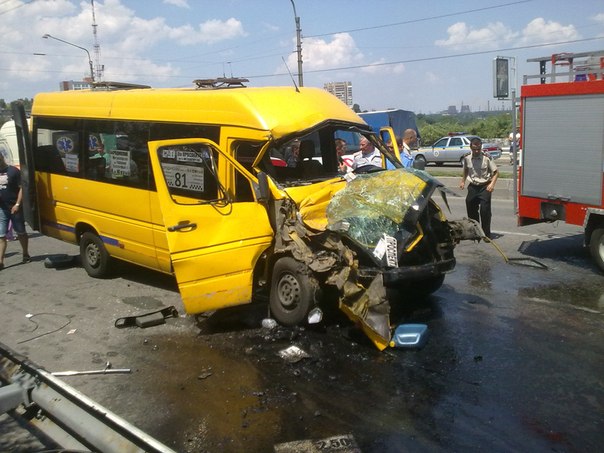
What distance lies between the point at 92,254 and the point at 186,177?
9.42 ft

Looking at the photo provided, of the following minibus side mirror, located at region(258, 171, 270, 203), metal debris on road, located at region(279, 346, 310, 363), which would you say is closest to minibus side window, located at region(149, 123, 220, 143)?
minibus side mirror, located at region(258, 171, 270, 203)

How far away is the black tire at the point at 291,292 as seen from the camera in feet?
17.7

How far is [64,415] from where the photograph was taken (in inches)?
111

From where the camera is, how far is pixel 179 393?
15.1ft

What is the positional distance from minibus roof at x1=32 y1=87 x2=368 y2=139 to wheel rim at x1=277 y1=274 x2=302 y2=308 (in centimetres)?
148

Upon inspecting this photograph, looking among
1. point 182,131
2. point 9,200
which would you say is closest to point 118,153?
point 182,131

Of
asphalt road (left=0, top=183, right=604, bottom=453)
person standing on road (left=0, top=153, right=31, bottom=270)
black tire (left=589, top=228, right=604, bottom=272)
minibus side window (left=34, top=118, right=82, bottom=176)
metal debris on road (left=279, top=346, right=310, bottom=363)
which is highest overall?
minibus side window (left=34, top=118, right=82, bottom=176)

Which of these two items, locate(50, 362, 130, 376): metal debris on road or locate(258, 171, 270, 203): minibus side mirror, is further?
locate(258, 171, 270, 203): minibus side mirror

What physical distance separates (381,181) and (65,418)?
13.0 feet

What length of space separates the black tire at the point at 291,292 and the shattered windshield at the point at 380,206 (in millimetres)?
577

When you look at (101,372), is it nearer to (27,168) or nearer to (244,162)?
(244,162)

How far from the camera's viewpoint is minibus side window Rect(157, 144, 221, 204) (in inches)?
235

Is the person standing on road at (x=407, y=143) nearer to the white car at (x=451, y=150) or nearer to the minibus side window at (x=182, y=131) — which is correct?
Answer: the minibus side window at (x=182, y=131)

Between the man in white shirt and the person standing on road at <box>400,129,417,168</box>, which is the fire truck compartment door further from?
the man in white shirt
